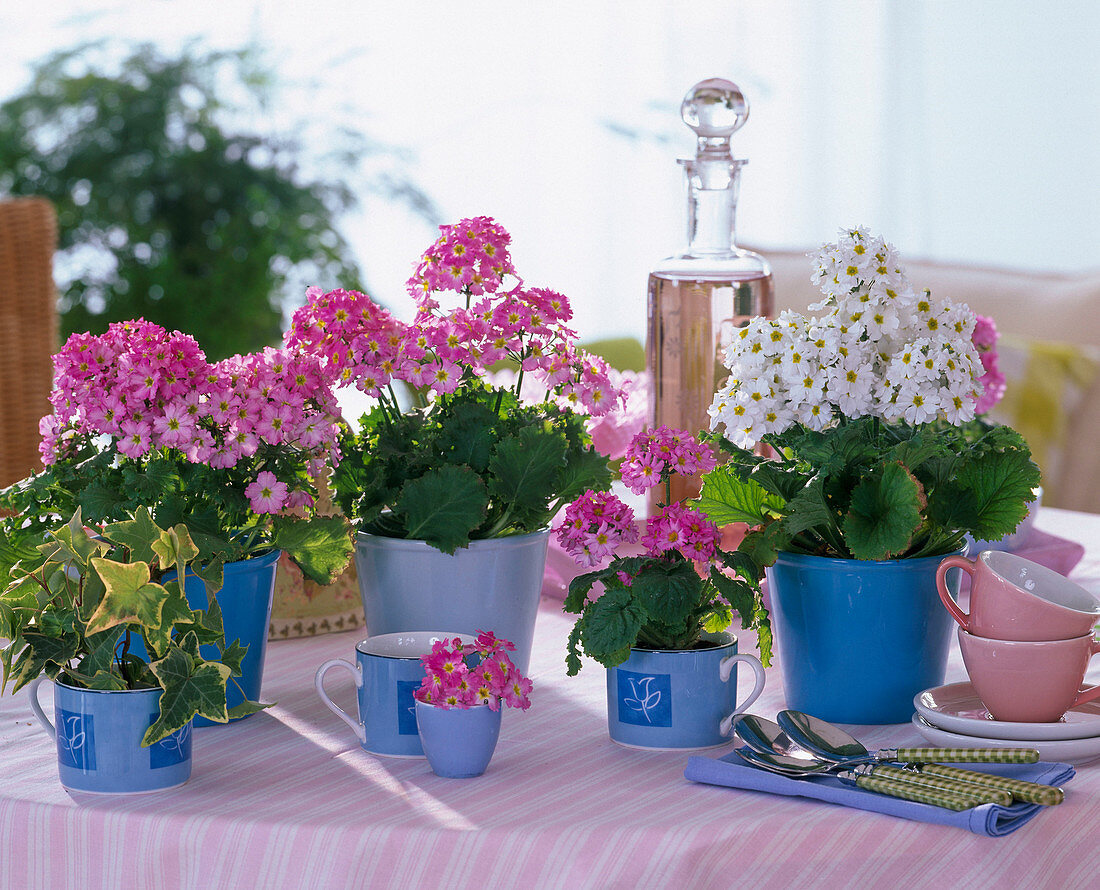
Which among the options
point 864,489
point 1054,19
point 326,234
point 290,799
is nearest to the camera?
point 290,799

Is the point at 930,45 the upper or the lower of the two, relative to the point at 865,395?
upper

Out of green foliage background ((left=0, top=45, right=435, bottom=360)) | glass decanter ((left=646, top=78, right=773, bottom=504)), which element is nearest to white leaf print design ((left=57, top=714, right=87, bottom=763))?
glass decanter ((left=646, top=78, right=773, bottom=504))

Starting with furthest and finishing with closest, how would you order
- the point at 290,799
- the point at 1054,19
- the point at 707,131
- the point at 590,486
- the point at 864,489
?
1. the point at 1054,19
2. the point at 707,131
3. the point at 590,486
4. the point at 864,489
5. the point at 290,799

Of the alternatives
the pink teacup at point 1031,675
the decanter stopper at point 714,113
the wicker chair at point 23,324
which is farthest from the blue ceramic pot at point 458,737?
the wicker chair at point 23,324

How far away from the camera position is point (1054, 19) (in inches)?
143

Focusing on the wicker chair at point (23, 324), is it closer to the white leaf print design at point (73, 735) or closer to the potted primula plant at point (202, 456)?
the potted primula plant at point (202, 456)

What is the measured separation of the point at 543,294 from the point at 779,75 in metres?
3.26

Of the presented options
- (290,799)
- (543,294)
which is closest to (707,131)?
(543,294)

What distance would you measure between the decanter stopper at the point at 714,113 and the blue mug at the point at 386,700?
66 centimetres

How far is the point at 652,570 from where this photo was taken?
32.9 inches

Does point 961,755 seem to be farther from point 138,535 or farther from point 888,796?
point 138,535

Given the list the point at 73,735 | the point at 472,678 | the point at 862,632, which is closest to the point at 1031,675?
the point at 862,632

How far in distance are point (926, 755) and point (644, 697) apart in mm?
185

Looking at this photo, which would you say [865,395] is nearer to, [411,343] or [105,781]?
[411,343]
